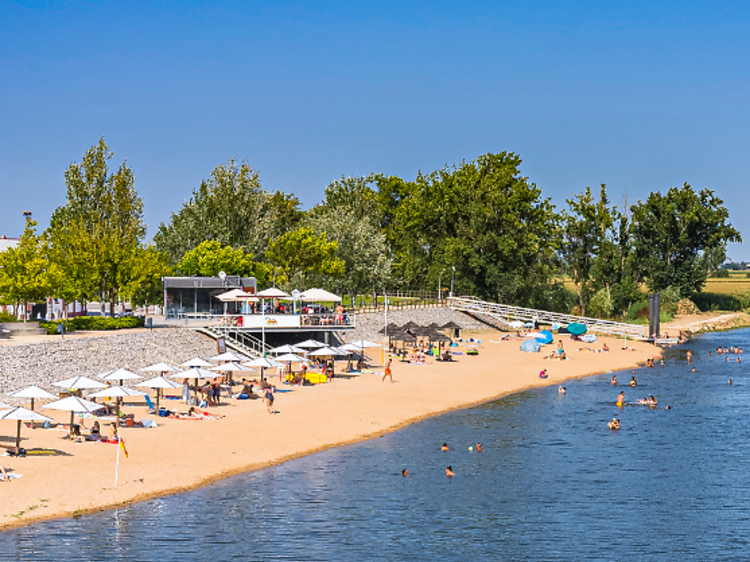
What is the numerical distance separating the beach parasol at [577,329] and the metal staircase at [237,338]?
1606 inches

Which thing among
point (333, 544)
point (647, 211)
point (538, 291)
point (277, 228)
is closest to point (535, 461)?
point (333, 544)

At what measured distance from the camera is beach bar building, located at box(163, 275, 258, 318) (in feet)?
215

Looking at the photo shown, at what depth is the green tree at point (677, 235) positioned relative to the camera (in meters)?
119

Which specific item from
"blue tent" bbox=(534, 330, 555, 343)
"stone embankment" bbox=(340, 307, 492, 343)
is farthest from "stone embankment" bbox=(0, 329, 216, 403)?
"blue tent" bbox=(534, 330, 555, 343)

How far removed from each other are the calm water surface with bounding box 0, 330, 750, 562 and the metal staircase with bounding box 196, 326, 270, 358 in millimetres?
19016

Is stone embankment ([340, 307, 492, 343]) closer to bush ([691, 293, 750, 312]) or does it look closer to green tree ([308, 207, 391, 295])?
green tree ([308, 207, 391, 295])

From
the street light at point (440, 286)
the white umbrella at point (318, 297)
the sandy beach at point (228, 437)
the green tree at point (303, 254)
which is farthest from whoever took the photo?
the street light at point (440, 286)

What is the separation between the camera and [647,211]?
398ft

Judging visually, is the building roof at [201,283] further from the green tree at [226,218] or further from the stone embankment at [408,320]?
the green tree at [226,218]

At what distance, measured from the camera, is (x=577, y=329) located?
8950 centimetres

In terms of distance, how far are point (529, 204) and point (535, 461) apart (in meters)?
79.1

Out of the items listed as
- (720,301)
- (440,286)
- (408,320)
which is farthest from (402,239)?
(720,301)

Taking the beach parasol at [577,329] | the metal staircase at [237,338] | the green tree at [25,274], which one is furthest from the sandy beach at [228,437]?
the beach parasol at [577,329]

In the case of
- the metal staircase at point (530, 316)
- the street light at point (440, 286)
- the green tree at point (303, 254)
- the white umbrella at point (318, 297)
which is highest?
the green tree at point (303, 254)
